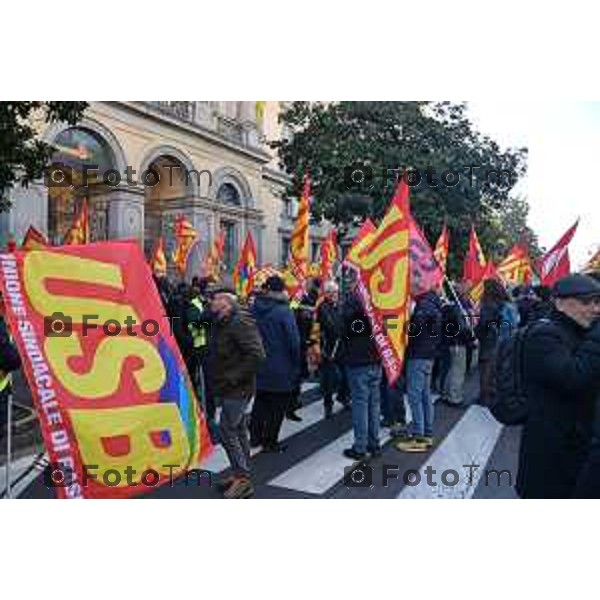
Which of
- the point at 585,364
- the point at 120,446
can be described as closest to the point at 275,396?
the point at 120,446

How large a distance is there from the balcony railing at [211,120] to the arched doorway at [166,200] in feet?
4.71

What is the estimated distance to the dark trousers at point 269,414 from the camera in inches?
239

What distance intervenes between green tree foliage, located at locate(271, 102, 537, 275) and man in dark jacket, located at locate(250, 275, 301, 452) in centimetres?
1086

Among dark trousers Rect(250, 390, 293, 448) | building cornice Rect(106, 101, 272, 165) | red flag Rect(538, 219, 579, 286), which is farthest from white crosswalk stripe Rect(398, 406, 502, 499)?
building cornice Rect(106, 101, 272, 165)

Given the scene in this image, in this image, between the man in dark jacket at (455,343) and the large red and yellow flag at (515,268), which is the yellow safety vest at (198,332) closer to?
the man in dark jacket at (455,343)

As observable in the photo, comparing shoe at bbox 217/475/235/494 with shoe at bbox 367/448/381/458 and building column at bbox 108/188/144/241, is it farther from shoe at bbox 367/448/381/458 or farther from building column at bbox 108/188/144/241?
building column at bbox 108/188/144/241

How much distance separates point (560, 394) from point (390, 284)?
2.80m

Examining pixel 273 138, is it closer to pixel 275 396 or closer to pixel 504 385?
pixel 275 396

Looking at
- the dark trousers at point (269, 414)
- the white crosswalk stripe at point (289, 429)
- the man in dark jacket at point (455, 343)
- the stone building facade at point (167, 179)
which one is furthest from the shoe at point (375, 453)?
the stone building facade at point (167, 179)

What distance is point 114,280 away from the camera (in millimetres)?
3051

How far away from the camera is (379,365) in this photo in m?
5.82

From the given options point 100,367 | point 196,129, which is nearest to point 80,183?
point 196,129

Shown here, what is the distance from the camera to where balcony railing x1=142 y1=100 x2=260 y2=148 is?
1870 cm

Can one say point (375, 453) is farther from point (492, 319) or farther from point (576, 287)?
point (576, 287)
